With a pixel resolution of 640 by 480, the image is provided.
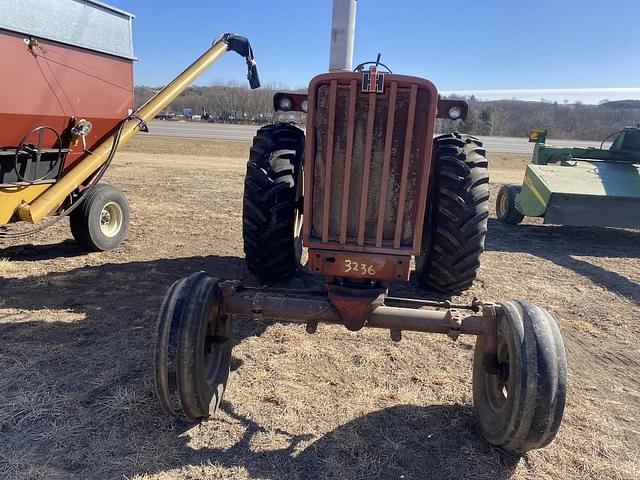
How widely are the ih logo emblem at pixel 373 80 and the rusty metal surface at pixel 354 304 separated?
3.77ft

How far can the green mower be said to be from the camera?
7094 mm

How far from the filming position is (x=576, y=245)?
7527 millimetres

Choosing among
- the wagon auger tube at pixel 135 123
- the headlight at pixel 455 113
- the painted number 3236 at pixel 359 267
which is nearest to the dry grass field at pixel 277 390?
the wagon auger tube at pixel 135 123

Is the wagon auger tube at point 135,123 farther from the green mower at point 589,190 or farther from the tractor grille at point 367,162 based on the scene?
the green mower at point 589,190

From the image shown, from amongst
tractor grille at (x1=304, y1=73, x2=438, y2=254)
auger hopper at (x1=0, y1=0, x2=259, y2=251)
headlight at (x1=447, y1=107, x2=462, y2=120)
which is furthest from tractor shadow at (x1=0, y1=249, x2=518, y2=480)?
headlight at (x1=447, y1=107, x2=462, y2=120)

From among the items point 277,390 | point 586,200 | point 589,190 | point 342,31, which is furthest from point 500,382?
point 589,190

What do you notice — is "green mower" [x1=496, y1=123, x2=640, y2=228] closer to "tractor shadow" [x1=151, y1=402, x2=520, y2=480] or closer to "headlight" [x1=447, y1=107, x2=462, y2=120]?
"headlight" [x1=447, y1=107, x2=462, y2=120]

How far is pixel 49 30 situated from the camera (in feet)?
16.1

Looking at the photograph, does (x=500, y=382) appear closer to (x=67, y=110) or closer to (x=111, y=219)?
(x=67, y=110)

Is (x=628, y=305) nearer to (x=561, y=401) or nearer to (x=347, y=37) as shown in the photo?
(x=561, y=401)

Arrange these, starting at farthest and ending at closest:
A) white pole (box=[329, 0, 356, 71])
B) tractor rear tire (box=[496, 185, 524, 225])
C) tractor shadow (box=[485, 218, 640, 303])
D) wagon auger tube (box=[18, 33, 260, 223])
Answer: tractor rear tire (box=[496, 185, 524, 225]) → tractor shadow (box=[485, 218, 640, 303]) → white pole (box=[329, 0, 356, 71]) → wagon auger tube (box=[18, 33, 260, 223])

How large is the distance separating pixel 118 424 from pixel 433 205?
2702 millimetres

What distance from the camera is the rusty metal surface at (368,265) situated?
2922 mm

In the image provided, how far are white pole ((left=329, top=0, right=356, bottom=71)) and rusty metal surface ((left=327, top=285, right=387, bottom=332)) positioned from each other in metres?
3.68
